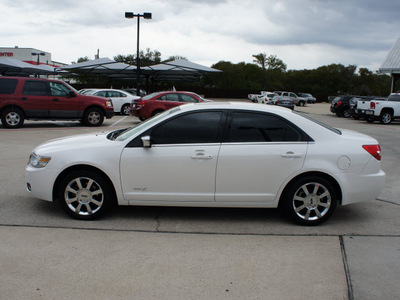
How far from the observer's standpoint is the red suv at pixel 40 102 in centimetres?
1447

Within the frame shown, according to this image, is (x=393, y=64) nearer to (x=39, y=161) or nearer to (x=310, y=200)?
(x=310, y=200)

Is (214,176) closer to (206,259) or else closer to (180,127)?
(180,127)

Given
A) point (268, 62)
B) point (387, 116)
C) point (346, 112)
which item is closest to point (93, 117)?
point (387, 116)

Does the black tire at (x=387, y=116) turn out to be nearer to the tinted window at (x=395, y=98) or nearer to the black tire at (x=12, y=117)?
the tinted window at (x=395, y=98)

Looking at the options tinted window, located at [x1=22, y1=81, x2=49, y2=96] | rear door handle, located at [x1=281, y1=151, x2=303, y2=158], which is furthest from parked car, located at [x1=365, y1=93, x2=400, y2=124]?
rear door handle, located at [x1=281, y1=151, x2=303, y2=158]

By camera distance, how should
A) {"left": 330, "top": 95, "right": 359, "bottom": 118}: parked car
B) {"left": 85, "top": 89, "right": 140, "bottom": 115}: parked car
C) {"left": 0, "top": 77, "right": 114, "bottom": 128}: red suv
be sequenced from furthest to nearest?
1. {"left": 330, "top": 95, "right": 359, "bottom": 118}: parked car
2. {"left": 85, "top": 89, "right": 140, "bottom": 115}: parked car
3. {"left": 0, "top": 77, "right": 114, "bottom": 128}: red suv

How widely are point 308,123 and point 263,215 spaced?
133cm

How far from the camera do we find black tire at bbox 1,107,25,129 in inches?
571

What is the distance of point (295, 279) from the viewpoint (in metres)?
3.60

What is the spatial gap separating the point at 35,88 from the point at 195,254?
41.3 feet

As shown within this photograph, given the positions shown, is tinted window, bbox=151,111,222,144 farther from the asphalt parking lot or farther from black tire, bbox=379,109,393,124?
black tire, bbox=379,109,393,124

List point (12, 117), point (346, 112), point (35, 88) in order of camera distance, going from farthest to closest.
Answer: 1. point (346, 112)
2. point (35, 88)
3. point (12, 117)

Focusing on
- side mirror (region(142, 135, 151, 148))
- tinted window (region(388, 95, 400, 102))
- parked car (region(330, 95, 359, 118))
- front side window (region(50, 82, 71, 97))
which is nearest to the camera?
side mirror (region(142, 135, 151, 148))

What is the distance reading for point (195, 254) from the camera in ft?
13.4
